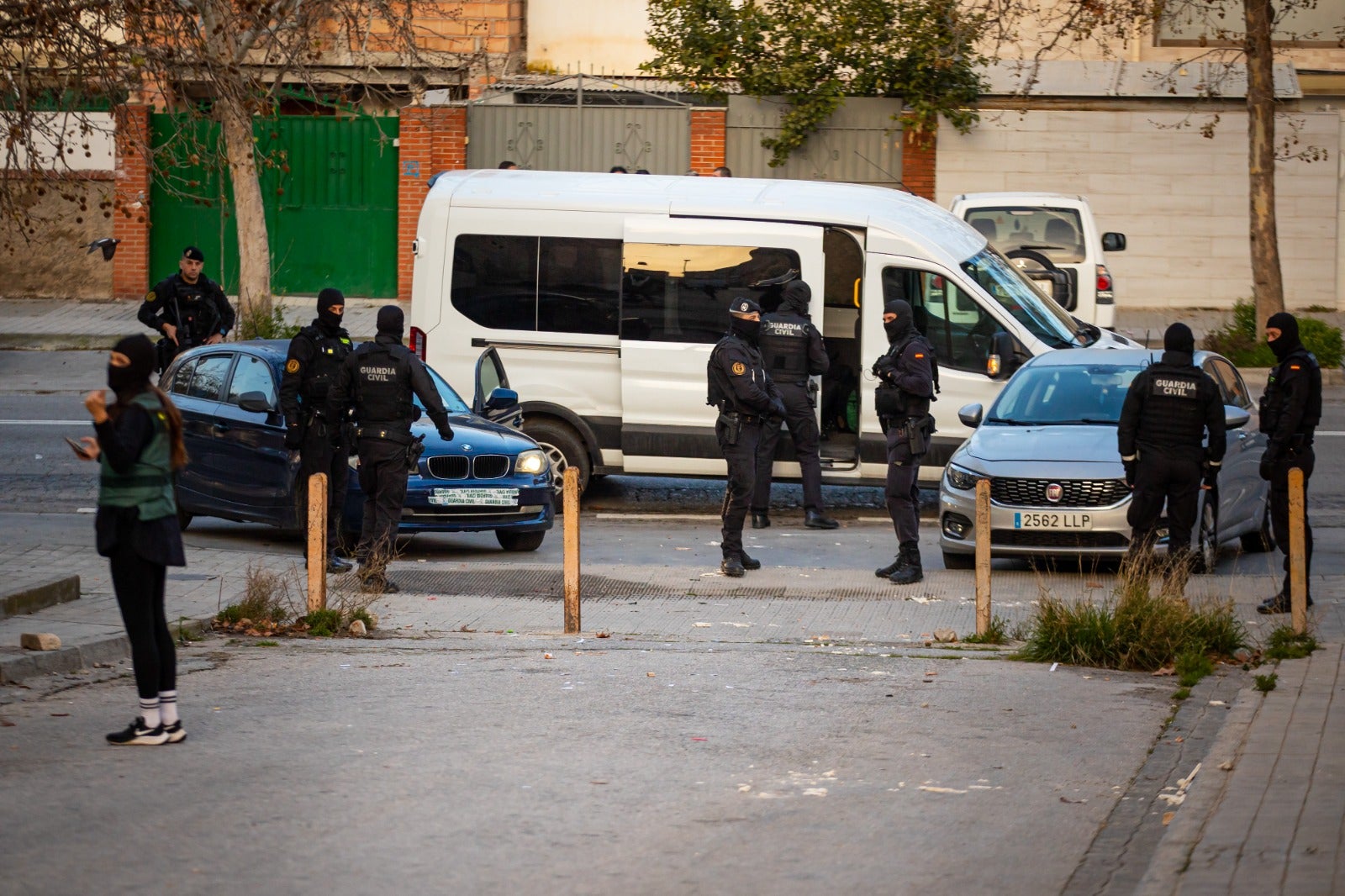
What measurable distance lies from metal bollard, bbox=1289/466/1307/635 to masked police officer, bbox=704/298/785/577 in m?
3.50

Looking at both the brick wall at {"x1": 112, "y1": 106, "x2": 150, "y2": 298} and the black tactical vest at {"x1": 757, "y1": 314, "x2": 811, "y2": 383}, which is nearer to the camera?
the black tactical vest at {"x1": 757, "y1": 314, "x2": 811, "y2": 383}

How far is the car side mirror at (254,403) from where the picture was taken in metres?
12.3

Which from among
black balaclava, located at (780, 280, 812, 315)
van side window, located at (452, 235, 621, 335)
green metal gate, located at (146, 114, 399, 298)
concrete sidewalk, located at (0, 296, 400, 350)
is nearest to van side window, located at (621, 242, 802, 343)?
van side window, located at (452, 235, 621, 335)

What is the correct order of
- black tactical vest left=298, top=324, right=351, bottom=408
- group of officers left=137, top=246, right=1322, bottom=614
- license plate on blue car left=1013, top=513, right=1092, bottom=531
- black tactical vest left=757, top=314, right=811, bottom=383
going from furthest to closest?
black tactical vest left=757, top=314, right=811, bottom=383, black tactical vest left=298, top=324, right=351, bottom=408, license plate on blue car left=1013, top=513, right=1092, bottom=531, group of officers left=137, top=246, right=1322, bottom=614

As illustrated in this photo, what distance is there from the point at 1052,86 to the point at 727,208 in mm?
14017

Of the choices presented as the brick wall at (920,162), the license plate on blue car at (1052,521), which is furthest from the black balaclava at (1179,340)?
the brick wall at (920,162)

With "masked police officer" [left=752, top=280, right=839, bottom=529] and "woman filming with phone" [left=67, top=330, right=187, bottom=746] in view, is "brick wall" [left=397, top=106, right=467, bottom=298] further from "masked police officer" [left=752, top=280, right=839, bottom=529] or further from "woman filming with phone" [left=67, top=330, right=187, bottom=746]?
"woman filming with phone" [left=67, top=330, right=187, bottom=746]

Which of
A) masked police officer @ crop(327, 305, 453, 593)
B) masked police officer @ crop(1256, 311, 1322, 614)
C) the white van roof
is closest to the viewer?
masked police officer @ crop(1256, 311, 1322, 614)

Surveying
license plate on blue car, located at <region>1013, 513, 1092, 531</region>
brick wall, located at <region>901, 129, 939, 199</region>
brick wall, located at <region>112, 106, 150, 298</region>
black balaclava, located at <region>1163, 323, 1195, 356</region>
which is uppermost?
brick wall, located at <region>901, 129, 939, 199</region>

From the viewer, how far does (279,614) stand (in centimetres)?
980

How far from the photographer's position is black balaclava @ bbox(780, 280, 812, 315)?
13.5 metres

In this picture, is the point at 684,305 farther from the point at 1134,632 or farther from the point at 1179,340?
the point at 1134,632

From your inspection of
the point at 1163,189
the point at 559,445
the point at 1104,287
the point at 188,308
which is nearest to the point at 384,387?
the point at 559,445

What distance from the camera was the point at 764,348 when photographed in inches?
533
